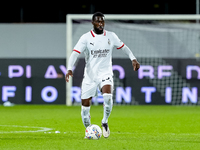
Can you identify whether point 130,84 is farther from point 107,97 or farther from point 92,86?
point 107,97

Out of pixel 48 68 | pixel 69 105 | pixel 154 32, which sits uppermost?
pixel 154 32

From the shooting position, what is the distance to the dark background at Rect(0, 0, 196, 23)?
790 inches

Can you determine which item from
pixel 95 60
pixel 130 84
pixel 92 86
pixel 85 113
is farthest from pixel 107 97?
pixel 130 84

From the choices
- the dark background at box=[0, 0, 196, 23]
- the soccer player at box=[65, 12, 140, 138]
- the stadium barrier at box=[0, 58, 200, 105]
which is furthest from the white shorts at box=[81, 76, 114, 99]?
the dark background at box=[0, 0, 196, 23]

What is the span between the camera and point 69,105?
15.9 meters

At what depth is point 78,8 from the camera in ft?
67.1

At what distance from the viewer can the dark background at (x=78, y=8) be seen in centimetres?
2008

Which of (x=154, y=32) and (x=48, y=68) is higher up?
(x=154, y=32)

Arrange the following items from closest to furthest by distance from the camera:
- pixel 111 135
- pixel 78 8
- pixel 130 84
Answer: pixel 111 135 < pixel 130 84 < pixel 78 8

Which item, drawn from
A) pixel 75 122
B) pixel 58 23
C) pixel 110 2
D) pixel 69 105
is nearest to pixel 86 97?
pixel 75 122

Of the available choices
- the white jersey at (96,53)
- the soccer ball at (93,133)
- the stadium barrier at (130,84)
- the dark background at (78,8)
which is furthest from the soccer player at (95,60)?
the dark background at (78,8)

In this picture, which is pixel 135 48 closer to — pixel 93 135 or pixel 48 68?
pixel 48 68

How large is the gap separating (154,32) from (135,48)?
2.67 feet

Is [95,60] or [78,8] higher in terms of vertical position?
[78,8]
